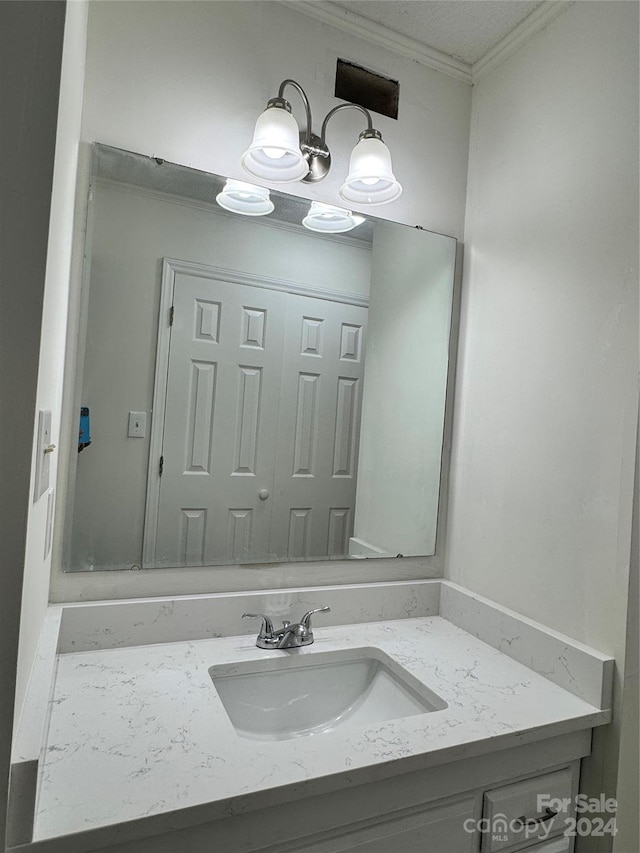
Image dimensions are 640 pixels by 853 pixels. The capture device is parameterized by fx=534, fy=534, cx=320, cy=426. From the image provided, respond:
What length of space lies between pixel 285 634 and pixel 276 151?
114 centimetres

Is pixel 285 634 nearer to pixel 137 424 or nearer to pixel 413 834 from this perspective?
pixel 413 834

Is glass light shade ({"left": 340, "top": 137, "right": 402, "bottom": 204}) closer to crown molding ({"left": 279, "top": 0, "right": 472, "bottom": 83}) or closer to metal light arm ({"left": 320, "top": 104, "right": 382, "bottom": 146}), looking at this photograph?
metal light arm ({"left": 320, "top": 104, "right": 382, "bottom": 146})

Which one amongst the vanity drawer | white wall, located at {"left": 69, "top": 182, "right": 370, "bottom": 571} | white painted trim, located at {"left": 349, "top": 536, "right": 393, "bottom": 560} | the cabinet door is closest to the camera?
the cabinet door

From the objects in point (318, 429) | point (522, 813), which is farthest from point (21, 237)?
point (522, 813)

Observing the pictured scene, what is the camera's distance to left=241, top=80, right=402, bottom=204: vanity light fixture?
4.10 ft

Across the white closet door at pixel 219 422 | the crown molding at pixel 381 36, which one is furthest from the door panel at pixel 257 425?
the crown molding at pixel 381 36

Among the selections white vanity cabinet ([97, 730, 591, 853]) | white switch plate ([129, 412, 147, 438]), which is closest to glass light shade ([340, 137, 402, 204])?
white switch plate ([129, 412, 147, 438])

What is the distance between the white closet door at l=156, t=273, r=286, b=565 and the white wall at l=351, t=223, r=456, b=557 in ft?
0.92

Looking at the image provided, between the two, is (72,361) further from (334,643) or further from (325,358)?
(334,643)

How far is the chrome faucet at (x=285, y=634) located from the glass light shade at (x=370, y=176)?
1.04 m

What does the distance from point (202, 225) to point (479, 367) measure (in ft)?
2.71

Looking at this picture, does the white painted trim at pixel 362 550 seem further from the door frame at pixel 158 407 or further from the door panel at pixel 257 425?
the door frame at pixel 158 407

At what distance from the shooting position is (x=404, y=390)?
60.6 inches

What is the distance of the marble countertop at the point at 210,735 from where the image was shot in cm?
74
